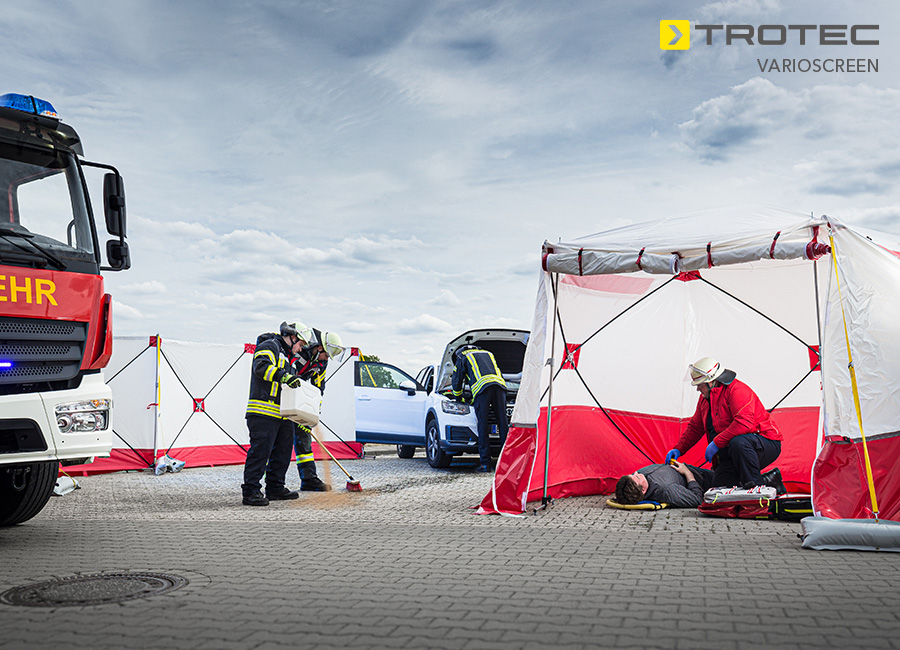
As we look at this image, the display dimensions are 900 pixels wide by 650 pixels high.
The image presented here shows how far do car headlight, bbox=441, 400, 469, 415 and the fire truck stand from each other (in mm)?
6623

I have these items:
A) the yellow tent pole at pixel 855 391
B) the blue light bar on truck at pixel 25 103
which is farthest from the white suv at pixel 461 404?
the blue light bar on truck at pixel 25 103

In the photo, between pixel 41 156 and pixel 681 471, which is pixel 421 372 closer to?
pixel 681 471

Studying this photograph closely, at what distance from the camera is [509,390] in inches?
512

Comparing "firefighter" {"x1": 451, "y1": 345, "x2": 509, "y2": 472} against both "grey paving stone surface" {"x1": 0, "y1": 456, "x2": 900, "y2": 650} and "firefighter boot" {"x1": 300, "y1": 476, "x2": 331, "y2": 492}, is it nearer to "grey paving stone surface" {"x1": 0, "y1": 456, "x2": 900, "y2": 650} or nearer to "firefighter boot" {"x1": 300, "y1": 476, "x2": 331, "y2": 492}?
"firefighter boot" {"x1": 300, "y1": 476, "x2": 331, "y2": 492}

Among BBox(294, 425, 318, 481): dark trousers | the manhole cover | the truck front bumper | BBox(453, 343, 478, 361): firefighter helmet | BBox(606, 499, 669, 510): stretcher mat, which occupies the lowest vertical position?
the manhole cover

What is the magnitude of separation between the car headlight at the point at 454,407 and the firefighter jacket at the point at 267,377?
13.7 ft

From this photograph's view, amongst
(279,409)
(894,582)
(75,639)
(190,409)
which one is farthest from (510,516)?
(190,409)

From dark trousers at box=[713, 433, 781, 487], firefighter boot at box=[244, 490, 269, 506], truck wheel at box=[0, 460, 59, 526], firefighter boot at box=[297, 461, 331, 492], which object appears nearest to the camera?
truck wheel at box=[0, 460, 59, 526]

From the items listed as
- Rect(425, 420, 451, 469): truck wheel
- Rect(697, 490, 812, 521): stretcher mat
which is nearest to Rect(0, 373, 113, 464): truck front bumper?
Rect(697, 490, 812, 521): stretcher mat

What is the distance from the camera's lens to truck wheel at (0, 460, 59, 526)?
7840 mm

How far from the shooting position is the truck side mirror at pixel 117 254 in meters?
7.56

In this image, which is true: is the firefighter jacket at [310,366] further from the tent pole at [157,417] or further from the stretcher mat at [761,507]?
the tent pole at [157,417]

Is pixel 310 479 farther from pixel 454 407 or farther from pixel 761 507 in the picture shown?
pixel 761 507

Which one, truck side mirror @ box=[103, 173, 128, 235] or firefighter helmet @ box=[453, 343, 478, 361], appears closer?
truck side mirror @ box=[103, 173, 128, 235]
